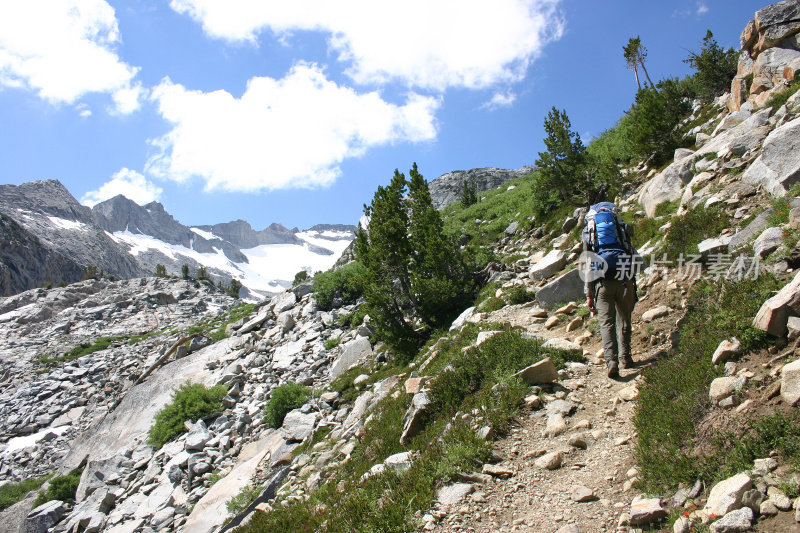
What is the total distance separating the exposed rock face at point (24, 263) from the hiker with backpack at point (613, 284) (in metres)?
118

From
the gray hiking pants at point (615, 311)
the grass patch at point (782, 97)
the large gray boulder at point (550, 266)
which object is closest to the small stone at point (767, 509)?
the gray hiking pants at point (615, 311)

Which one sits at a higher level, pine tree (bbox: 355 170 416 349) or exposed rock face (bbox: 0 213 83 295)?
exposed rock face (bbox: 0 213 83 295)

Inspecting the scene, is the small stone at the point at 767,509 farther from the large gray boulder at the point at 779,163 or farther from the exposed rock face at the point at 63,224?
the exposed rock face at the point at 63,224

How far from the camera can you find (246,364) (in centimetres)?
2089

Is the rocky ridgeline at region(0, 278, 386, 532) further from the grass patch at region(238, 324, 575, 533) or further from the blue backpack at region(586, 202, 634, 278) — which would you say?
the blue backpack at region(586, 202, 634, 278)

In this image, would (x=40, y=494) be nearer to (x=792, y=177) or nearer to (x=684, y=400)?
(x=684, y=400)

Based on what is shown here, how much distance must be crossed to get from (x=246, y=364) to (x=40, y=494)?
926 centimetres

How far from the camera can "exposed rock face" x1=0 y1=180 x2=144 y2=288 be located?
143125 millimetres

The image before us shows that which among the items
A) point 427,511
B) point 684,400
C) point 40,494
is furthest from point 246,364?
point 684,400

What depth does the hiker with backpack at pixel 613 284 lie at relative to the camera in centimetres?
704

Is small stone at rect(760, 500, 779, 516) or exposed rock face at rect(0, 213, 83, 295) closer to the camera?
small stone at rect(760, 500, 779, 516)

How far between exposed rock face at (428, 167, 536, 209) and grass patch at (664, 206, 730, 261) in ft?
208

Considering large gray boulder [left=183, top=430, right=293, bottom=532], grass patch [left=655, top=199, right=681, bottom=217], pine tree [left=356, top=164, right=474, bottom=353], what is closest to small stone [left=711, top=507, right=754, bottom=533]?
large gray boulder [left=183, top=430, right=293, bottom=532]

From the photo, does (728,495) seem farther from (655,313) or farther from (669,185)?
(669,185)
